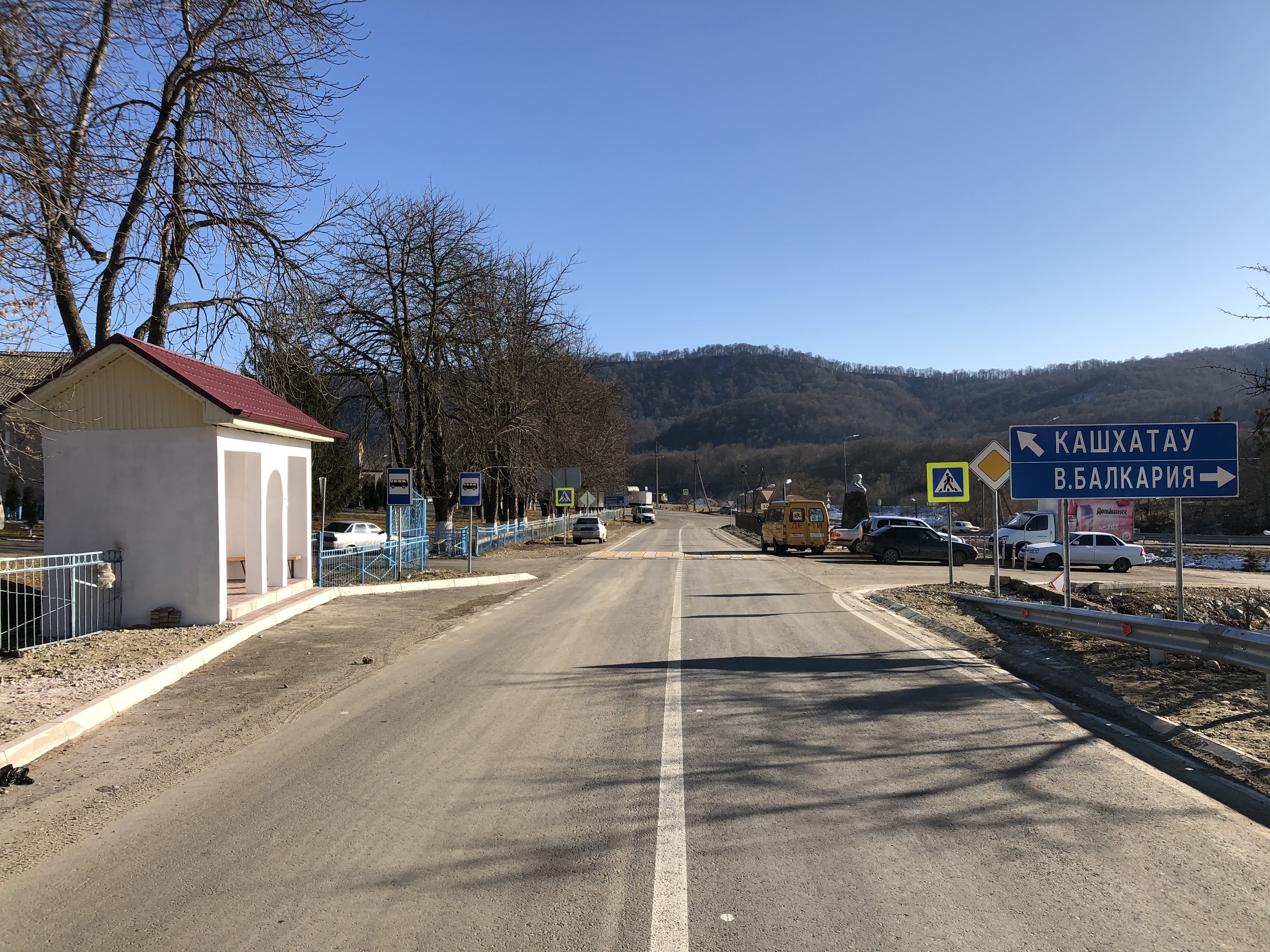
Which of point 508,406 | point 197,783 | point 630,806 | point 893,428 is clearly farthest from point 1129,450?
point 893,428

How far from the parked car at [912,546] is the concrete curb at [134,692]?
22.6 metres

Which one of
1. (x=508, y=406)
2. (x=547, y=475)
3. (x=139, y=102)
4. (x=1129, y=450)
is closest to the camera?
(x=1129, y=450)

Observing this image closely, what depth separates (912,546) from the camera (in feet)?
108

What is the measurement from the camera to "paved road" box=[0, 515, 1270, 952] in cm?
381

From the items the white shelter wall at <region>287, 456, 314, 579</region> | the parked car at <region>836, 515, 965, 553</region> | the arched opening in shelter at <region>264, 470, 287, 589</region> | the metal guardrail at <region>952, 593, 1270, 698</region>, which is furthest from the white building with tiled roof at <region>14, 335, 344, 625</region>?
the parked car at <region>836, 515, 965, 553</region>

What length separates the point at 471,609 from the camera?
16688mm

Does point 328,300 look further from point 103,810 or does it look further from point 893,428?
point 893,428

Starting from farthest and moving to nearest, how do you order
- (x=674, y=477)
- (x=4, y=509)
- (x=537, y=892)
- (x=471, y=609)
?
(x=674, y=477)
(x=4, y=509)
(x=471, y=609)
(x=537, y=892)

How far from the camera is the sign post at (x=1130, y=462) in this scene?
34.3 feet

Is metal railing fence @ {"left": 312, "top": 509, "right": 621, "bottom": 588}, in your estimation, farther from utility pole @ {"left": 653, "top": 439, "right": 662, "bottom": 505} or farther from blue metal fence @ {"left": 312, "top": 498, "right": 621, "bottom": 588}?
utility pole @ {"left": 653, "top": 439, "right": 662, "bottom": 505}

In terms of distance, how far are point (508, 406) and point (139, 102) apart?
27.9 m

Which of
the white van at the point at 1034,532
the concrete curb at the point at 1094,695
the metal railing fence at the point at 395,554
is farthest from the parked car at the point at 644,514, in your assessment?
the concrete curb at the point at 1094,695

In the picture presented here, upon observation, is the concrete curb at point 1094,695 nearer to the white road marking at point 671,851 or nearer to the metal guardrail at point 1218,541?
the white road marking at point 671,851

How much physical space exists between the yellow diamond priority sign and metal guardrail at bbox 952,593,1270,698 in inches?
146
